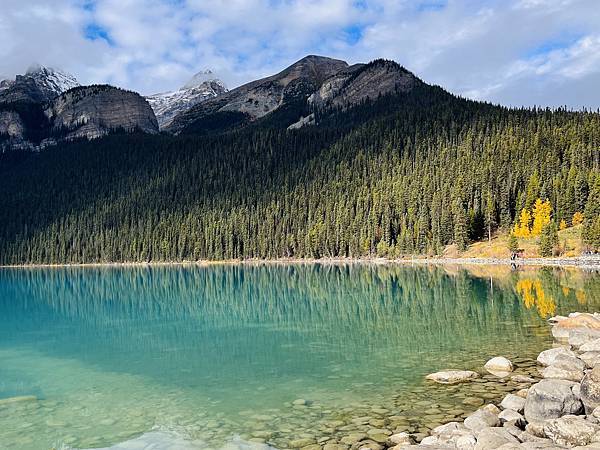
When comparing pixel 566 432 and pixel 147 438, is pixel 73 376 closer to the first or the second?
pixel 147 438

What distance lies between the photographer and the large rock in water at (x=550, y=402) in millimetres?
15570

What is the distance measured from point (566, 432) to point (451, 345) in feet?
50.0

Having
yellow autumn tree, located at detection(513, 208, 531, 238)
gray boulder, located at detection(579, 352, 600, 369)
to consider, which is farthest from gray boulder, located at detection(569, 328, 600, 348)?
yellow autumn tree, located at detection(513, 208, 531, 238)

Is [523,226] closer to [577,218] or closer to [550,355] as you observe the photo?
[577,218]

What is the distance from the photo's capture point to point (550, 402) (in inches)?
620

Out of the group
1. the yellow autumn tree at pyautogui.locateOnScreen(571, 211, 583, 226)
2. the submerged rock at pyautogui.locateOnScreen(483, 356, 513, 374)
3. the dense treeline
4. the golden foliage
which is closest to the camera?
the submerged rock at pyautogui.locateOnScreen(483, 356, 513, 374)

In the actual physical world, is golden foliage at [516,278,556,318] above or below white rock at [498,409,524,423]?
above

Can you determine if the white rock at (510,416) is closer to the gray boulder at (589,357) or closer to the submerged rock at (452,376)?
the submerged rock at (452,376)

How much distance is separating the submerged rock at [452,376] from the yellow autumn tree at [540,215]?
83927 millimetres

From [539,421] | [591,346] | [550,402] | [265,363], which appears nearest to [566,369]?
[591,346]

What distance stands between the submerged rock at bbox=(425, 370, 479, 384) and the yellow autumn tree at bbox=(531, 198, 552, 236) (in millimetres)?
83927

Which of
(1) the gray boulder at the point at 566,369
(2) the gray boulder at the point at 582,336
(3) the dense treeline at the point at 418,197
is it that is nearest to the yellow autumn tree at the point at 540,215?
(3) the dense treeline at the point at 418,197

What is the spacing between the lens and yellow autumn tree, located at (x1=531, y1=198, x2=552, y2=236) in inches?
3920

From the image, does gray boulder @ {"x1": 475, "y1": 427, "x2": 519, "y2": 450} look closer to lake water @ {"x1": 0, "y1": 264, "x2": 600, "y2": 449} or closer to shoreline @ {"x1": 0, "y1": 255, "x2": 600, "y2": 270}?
lake water @ {"x1": 0, "y1": 264, "x2": 600, "y2": 449}
